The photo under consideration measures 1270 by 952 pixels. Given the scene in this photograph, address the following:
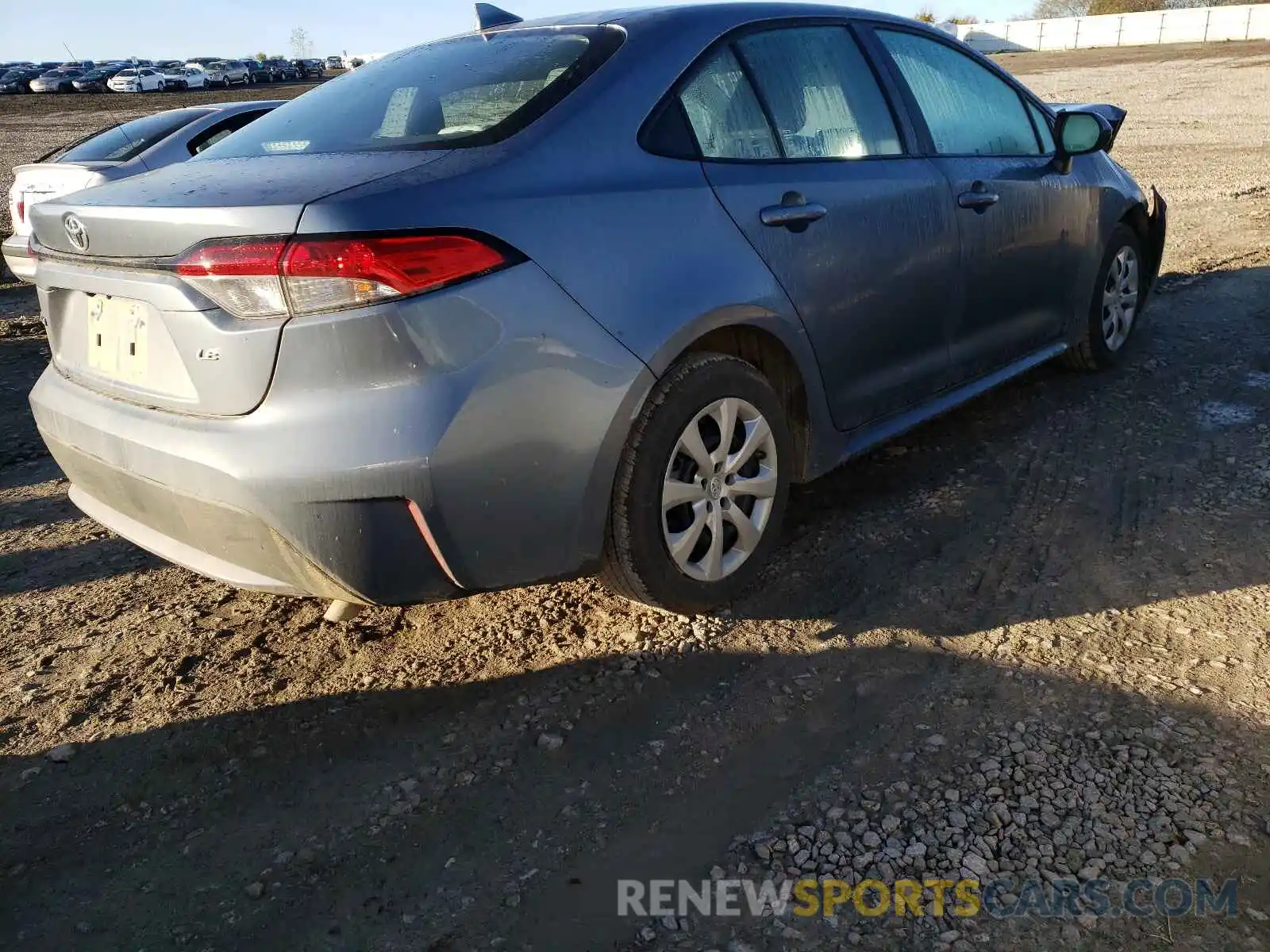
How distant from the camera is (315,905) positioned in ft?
6.71

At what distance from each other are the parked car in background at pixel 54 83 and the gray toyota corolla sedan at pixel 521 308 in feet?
180

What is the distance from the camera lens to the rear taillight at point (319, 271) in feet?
7.14

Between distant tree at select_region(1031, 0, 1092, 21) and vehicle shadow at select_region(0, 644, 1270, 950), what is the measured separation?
293 feet

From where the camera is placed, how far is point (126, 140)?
318 inches

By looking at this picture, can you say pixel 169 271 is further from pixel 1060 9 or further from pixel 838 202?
pixel 1060 9

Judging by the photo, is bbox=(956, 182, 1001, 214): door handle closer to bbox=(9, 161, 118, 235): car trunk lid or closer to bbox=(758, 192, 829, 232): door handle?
bbox=(758, 192, 829, 232): door handle

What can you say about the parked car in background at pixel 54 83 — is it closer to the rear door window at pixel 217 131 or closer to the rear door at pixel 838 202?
the rear door window at pixel 217 131

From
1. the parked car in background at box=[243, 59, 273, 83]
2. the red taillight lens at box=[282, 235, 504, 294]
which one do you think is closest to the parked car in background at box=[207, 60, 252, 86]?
the parked car in background at box=[243, 59, 273, 83]

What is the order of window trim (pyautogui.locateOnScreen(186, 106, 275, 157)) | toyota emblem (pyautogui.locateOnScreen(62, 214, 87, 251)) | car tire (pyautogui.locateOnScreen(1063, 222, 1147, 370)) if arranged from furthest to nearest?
window trim (pyautogui.locateOnScreen(186, 106, 275, 157)) < car tire (pyautogui.locateOnScreen(1063, 222, 1147, 370)) < toyota emblem (pyautogui.locateOnScreen(62, 214, 87, 251))

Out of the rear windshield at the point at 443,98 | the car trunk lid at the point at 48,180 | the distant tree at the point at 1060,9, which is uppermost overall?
the rear windshield at the point at 443,98

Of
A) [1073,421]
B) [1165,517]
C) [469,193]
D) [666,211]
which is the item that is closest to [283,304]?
[469,193]

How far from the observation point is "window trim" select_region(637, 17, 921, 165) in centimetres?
283

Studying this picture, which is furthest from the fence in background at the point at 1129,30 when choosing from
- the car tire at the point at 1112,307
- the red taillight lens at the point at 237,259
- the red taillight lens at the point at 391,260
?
the red taillight lens at the point at 237,259

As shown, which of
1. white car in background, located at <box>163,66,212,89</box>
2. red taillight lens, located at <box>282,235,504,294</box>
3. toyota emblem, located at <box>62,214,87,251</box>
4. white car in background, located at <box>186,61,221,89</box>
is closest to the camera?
red taillight lens, located at <box>282,235,504,294</box>
